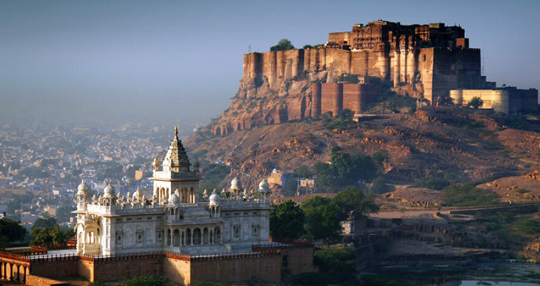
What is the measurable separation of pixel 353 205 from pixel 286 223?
20250mm

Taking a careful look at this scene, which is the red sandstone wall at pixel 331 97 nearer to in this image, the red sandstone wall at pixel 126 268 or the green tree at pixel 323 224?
the green tree at pixel 323 224

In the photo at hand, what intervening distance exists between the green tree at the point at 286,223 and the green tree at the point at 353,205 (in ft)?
53.9

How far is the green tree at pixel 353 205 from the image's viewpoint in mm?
99500

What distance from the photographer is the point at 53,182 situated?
176 m

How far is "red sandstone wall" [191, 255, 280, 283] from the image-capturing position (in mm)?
67250

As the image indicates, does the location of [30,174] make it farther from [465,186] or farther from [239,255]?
[239,255]

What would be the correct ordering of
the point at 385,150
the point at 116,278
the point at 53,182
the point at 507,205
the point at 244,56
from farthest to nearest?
the point at 53,182, the point at 244,56, the point at 385,150, the point at 507,205, the point at 116,278

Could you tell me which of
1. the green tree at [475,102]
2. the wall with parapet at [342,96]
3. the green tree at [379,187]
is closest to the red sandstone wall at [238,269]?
the green tree at [379,187]

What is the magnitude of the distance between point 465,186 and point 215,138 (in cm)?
4796

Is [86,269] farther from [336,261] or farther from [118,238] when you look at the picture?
[336,261]

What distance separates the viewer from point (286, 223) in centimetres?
8100

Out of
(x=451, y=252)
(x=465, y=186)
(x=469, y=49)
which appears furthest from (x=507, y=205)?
(x=469, y=49)

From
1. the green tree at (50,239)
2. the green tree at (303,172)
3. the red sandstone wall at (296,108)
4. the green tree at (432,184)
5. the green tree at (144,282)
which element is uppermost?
the red sandstone wall at (296,108)

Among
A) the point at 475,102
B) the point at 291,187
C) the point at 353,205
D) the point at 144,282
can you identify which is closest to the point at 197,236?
the point at 144,282
